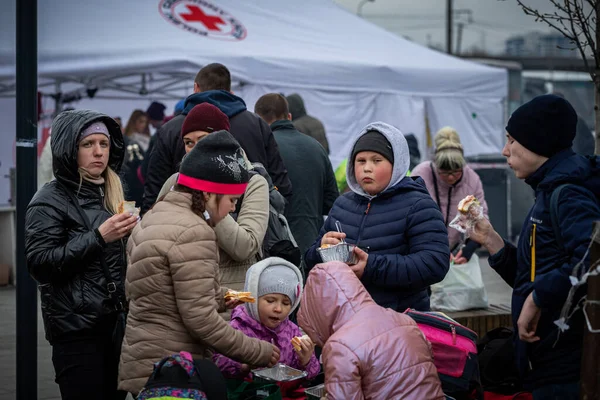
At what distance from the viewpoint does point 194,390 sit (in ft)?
11.5

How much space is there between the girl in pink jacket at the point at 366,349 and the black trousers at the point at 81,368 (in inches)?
47.9

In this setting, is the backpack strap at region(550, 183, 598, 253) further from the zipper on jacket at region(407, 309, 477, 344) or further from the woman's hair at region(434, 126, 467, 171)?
the woman's hair at region(434, 126, 467, 171)

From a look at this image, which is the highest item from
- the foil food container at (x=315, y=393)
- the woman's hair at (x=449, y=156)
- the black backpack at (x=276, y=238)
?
the woman's hair at (x=449, y=156)

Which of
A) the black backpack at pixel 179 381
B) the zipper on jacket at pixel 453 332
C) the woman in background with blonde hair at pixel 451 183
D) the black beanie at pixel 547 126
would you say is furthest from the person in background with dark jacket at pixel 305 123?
the black backpack at pixel 179 381

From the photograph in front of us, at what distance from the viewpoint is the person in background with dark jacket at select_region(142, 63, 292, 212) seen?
5621mm

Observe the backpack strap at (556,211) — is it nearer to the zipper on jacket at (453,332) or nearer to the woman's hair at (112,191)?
the zipper on jacket at (453,332)

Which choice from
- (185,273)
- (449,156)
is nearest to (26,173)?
(185,273)

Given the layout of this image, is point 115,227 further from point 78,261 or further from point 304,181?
point 304,181

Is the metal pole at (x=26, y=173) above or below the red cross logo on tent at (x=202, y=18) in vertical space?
below

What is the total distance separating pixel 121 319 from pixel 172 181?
725 millimetres

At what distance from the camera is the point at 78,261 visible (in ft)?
13.4

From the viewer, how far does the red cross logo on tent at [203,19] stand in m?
13.2

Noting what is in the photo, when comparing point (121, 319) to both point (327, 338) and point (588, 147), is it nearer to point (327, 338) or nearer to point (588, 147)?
point (327, 338)

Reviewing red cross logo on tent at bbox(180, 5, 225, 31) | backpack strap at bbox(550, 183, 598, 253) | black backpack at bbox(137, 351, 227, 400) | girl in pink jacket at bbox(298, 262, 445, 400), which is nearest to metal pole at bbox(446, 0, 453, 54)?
red cross logo on tent at bbox(180, 5, 225, 31)
